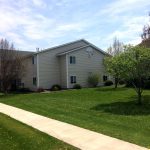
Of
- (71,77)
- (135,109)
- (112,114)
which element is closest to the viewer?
(112,114)

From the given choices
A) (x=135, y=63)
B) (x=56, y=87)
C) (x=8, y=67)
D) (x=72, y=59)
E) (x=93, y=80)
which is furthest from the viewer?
(x=93, y=80)

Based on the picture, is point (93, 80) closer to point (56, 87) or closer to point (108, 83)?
point (108, 83)

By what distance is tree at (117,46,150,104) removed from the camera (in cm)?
1911

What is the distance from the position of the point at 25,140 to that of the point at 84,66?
3333cm

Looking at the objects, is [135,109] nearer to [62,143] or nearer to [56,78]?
[62,143]

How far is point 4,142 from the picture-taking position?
34.3 feet

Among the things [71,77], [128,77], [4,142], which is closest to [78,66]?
[71,77]

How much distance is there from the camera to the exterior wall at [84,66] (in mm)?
42312

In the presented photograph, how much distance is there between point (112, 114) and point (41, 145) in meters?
7.21

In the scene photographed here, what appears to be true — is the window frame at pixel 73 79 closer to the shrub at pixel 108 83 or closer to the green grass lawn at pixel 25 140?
the shrub at pixel 108 83

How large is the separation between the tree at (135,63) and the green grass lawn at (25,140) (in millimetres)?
8486

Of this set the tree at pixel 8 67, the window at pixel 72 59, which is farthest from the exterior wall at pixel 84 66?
the tree at pixel 8 67

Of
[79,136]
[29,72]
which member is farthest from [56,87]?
[79,136]

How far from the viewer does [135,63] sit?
754 inches
